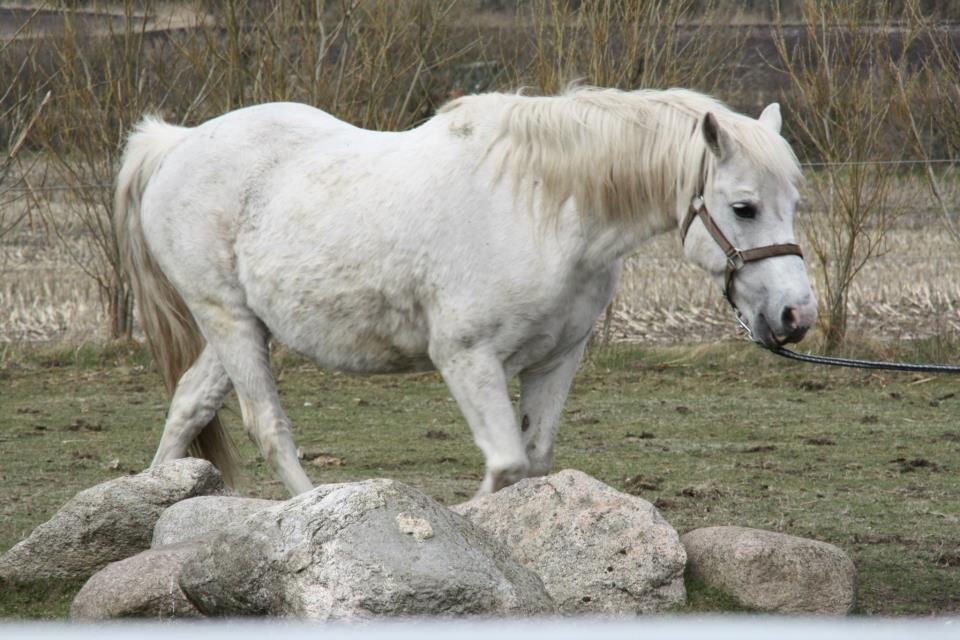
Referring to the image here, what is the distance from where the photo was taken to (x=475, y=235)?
448 centimetres

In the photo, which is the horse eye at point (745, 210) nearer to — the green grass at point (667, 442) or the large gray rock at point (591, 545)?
the large gray rock at point (591, 545)

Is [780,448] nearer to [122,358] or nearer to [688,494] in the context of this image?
[688,494]

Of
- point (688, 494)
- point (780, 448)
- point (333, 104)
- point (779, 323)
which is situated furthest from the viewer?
point (333, 104)

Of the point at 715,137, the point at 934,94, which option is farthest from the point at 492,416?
the point at 934,94

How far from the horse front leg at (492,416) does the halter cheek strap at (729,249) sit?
83cm

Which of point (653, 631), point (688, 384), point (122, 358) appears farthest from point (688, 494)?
point (122, 358)

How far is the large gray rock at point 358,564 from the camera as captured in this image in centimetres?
329

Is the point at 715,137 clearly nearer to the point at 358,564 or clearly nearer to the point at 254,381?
the point at 358,564

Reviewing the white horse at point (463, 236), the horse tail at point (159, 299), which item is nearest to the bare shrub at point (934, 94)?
the white horse at point (463, 236)

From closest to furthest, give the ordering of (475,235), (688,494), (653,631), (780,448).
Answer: (653,631)
(475,235)
(688,494)
(780,448)

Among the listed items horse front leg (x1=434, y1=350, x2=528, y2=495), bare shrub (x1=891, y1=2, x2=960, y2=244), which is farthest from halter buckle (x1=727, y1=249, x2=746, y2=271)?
bare shrub (x1=891, y1=2, x2=960, y2=244)

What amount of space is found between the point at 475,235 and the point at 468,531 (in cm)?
127

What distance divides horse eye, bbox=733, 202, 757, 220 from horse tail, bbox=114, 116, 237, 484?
266cm

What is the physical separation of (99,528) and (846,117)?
24.6 feet
